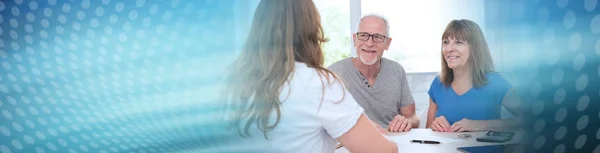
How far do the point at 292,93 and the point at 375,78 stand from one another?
0.91 meters

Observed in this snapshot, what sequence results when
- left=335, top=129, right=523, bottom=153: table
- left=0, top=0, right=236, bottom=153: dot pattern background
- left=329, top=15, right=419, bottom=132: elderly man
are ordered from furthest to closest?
left=329, top=15, right=419, bottom=132: elderly man < left=335, top=129, right=523, bottom=153: table < left=0, top=0, right=236, bottom=153: dot pattern background

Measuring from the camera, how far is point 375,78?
147 cm

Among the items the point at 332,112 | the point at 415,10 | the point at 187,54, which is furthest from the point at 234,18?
the point at 415,10

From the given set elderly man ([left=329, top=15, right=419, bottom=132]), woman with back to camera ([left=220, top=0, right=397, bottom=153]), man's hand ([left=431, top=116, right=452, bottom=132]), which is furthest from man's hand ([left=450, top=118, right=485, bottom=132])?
woman with back to camera ([left=220, top=0, right=397, bottom=153])

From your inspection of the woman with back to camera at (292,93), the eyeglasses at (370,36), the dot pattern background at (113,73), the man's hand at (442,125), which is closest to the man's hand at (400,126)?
the man's hand at (442,125)

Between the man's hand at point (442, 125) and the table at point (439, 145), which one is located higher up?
the man's hand at point (442, 125)

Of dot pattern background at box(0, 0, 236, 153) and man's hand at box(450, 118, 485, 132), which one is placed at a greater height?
dot pattern background at box(0, 0, 236, 153)

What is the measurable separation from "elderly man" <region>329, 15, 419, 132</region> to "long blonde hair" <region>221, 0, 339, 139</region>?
818 mm

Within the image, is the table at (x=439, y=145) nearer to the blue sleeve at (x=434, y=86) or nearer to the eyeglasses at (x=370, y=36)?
the blue sleeve at (x=434, y=86)

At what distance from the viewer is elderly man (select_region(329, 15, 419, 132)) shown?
1.45m

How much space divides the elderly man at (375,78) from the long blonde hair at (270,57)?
0.82m

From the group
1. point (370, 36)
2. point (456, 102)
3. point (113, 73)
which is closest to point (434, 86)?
point (456, 102)

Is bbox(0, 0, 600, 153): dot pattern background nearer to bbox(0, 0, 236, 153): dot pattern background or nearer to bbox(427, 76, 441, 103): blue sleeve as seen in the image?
bbox(0, 0, 236, 153): dot pattern background

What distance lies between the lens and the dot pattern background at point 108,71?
1.53ft
